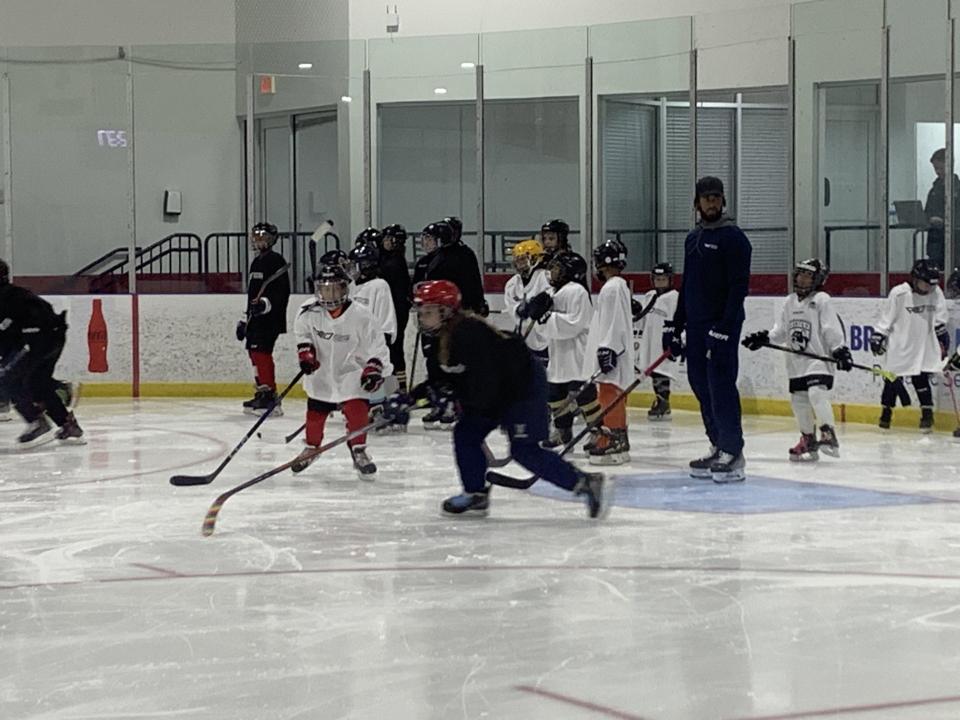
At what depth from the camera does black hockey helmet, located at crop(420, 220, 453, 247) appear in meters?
9.21

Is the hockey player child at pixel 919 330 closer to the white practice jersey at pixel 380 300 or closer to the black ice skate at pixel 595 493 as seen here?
the white practice jersey at pixel 380 300

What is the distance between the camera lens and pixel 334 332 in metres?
7.07

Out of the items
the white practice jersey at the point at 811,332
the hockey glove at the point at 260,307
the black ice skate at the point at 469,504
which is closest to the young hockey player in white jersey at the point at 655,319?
the hockey glove at the point at 260,307

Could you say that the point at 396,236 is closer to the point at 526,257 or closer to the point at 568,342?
the point at 526,257

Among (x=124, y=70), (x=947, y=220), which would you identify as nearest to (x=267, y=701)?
(x=947, y=220)

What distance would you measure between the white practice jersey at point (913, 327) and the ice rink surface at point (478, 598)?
74.8 inches

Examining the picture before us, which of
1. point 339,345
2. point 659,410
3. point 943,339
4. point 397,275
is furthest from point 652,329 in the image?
Answer: point 339,345

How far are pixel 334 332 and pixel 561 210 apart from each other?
5.38 m

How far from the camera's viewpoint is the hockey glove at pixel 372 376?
255 inches

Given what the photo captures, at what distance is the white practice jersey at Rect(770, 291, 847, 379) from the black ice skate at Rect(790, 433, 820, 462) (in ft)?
1.05

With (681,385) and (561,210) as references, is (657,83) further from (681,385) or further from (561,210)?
(681,385)

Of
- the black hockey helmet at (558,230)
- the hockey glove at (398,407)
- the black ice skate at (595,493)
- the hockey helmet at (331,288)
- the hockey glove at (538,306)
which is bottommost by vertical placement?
the black ice skate at (595,493)

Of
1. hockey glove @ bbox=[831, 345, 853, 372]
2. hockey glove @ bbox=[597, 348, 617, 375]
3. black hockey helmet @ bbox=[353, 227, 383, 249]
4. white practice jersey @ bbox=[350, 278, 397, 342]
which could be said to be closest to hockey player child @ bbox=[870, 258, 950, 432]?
hockey glove @ bbox=[831, 345, 853, 372]

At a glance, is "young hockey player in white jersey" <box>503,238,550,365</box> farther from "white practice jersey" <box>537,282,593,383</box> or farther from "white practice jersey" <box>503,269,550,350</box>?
"white practice jersey" <box>537,282,593,383</box>
